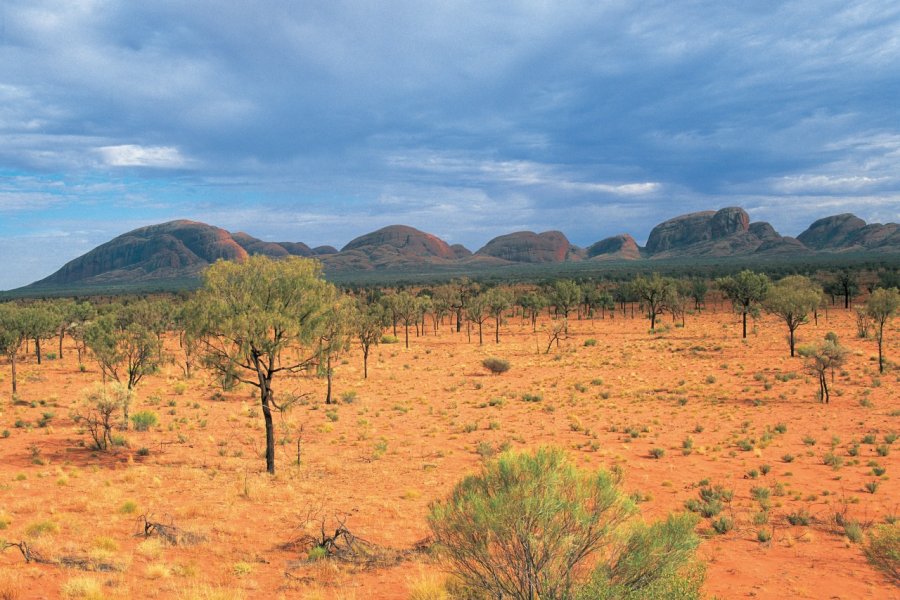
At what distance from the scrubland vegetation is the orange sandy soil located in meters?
0.11

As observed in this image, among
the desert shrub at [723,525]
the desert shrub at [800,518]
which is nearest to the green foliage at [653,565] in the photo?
the desert shrub at [723,525]

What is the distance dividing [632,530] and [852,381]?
36.3 m

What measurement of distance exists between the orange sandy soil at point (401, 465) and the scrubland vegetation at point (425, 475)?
0.11m

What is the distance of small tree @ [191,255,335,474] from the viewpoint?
1870 centimetres

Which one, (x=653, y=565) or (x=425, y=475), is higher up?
(x=653, y=565)

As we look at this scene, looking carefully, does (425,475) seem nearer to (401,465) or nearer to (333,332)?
(401,465)

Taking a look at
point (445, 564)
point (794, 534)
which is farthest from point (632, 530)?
point (794, 534)

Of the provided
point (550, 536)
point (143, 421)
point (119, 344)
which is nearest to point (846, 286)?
point (143, 421)

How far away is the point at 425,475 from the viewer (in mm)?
20406

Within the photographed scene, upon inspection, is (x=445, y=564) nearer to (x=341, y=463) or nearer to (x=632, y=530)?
(x=632, y=530)

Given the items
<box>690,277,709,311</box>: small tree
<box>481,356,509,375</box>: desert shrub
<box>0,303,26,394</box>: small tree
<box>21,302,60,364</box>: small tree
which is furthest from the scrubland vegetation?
<box>690,277,709,311</box>: small tree

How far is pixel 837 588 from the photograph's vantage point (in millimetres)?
11430

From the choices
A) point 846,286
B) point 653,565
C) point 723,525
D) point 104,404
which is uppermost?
point 846,286

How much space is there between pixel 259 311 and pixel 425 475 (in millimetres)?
8632
